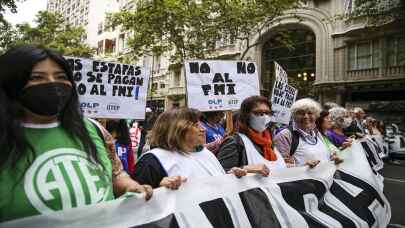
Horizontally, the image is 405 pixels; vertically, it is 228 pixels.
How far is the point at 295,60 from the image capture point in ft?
87.0

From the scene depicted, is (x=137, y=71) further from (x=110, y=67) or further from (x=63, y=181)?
(x=63, y=181)

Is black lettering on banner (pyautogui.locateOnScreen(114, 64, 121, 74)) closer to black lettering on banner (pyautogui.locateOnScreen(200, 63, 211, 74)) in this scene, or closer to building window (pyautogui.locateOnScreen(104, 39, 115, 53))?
black lettering on banner (pyautogui.locateOnScreen(200, 63, 211, 74))

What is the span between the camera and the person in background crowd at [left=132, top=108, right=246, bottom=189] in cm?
253

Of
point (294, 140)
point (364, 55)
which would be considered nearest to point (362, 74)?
point (364, 55)

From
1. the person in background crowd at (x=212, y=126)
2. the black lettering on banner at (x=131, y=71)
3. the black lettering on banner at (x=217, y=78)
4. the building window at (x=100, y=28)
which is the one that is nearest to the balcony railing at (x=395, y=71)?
the black lettering on banner at (x=217, y=78)

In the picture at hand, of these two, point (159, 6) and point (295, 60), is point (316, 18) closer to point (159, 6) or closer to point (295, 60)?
point (295, 60)

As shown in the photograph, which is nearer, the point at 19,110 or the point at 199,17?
the point at 19,110

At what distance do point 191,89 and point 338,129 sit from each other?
6.67 ft

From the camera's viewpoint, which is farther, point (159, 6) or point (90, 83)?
point (159, 6)

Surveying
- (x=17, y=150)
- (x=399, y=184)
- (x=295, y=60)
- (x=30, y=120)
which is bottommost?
(x=399, y=184)

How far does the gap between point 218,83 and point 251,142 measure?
2.33 m

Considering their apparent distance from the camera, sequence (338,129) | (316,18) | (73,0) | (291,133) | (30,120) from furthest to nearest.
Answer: (73,0) → (316,18) → (338,129) → (291,133) → (30,120)

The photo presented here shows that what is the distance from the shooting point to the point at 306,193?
3.07m

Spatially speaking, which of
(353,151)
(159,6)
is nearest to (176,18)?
(159,6)
